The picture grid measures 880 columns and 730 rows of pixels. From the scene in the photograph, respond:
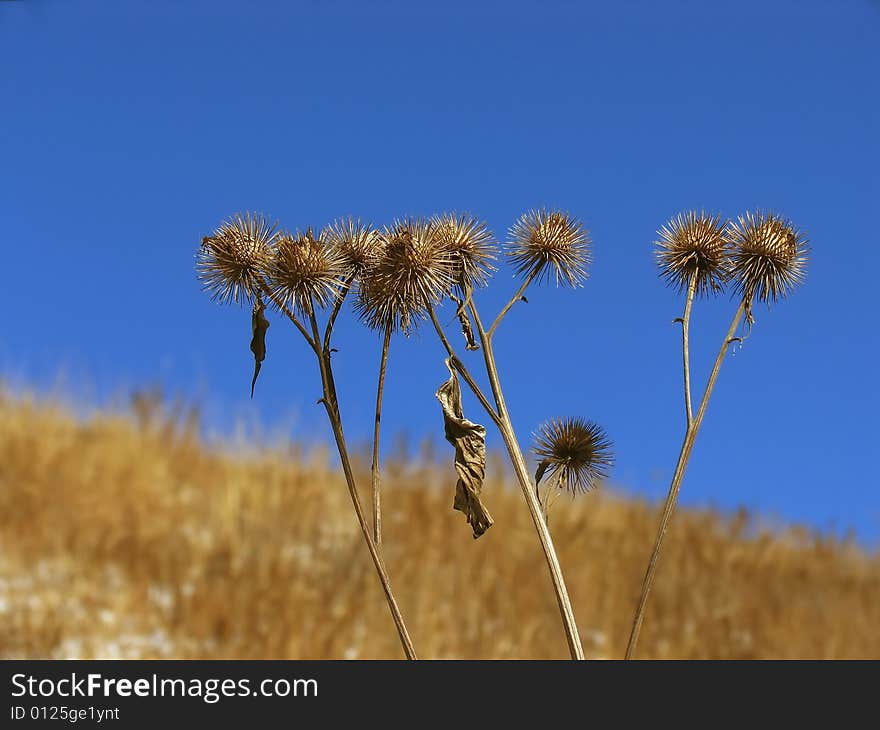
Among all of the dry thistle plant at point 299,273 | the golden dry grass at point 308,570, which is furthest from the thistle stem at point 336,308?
the golden dry grass at point 308,570

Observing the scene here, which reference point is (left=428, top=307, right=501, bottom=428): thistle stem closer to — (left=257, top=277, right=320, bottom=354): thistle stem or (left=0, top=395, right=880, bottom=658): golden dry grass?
(left=257, top=277, right=320, bottom=354): thistle stem

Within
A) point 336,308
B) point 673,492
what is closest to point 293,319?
point 336,308

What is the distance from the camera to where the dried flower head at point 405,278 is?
1.23 m

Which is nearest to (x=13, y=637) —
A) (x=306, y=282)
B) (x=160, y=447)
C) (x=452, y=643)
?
(x=160, y=447)

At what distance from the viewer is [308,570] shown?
563 centimetres

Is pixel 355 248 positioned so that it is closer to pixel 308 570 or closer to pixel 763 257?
pixel 763 257

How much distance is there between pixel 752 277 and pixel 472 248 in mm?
406

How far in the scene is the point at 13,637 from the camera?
16.4 ft

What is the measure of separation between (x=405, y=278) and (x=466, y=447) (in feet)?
0.76

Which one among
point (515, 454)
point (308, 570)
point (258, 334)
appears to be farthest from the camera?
point (308, 570)

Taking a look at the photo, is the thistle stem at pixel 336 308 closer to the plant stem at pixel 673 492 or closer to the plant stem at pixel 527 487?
the plant stem at pixel 527 487

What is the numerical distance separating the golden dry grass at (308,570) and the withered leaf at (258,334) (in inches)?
154

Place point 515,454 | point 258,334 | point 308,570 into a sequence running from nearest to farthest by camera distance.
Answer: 1. point 515,454
2. point 258,334
3. point 308,570
